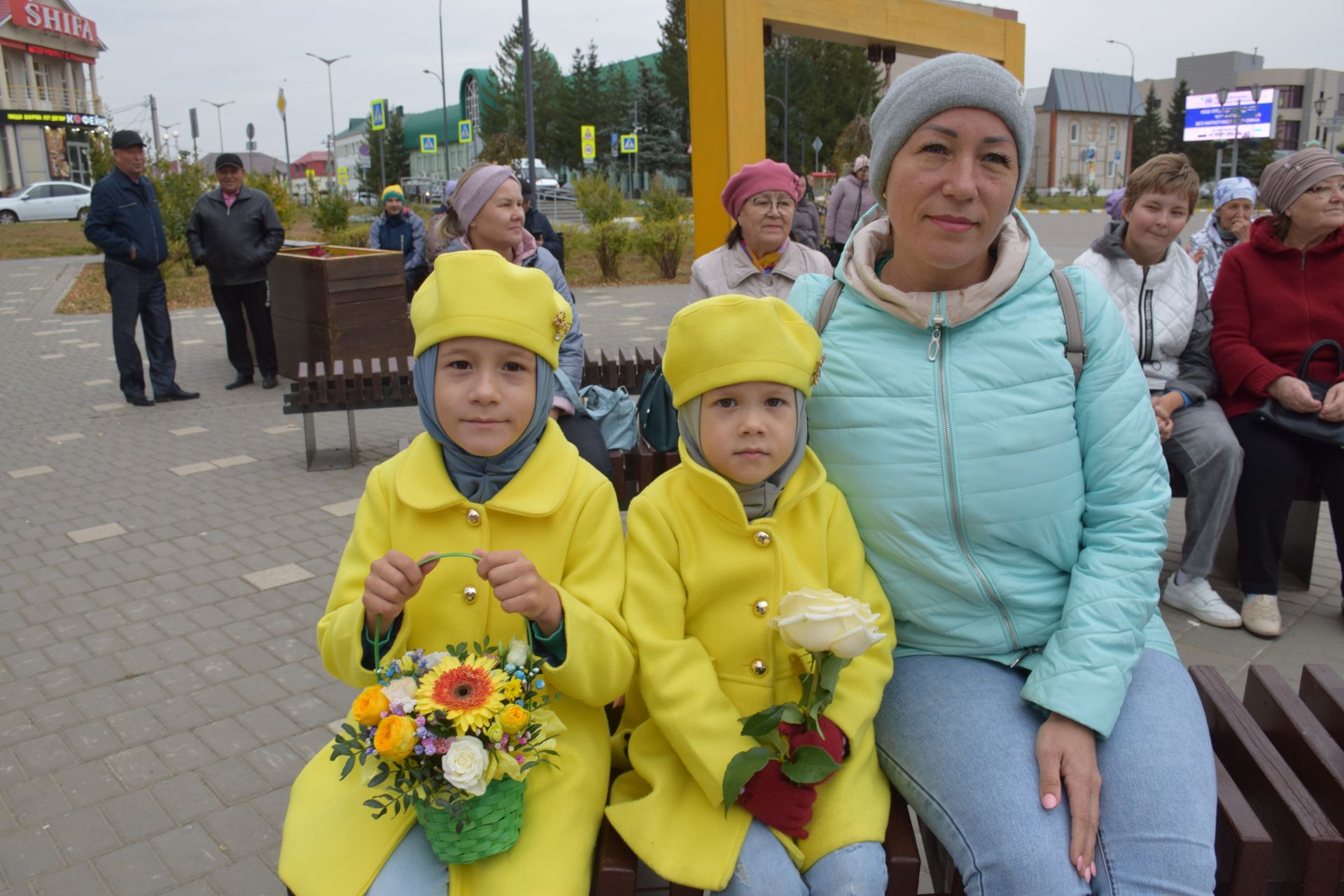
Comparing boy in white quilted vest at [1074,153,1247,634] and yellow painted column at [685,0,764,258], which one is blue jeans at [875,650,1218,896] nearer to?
boy in white quilted vest at [1074,153,1247,634]

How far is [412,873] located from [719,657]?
0.68 metres

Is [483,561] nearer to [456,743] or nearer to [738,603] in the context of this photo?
[456,743]

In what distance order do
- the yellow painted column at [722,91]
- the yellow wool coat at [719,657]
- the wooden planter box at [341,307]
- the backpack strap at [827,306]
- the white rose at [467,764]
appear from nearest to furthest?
1. the white rose at [467,764]
2. the yellow wool coat at [719,657]
3. the backpack strap at [827,306]
4. the yellow painted column at [722,91]
5. the wooden planter box at [341,307]

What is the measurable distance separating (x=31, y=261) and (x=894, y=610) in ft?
94.5

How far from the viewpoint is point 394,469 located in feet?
6.85

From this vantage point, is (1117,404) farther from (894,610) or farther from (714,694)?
(714,694)

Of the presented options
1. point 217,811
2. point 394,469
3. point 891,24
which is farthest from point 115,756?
point 891,24

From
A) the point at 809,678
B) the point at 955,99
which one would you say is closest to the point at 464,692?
the point at 809,678

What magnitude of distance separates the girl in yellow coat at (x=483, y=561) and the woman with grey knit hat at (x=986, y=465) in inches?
22.7

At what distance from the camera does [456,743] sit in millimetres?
1589

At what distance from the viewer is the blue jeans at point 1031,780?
66.2 inches

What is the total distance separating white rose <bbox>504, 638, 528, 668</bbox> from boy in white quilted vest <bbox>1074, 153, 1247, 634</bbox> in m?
3.30

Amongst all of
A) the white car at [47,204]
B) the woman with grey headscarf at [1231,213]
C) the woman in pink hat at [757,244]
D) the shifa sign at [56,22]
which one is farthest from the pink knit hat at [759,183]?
the shifa sign at [56,22]

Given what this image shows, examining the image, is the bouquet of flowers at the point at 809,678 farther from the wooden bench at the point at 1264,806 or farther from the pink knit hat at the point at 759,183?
the pink knit hat at the point at 759,183
